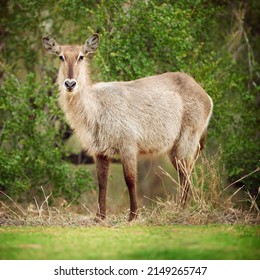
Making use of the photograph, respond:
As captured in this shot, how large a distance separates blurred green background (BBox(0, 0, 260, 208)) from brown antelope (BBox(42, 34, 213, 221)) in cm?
102

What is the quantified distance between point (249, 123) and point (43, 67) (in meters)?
4.34

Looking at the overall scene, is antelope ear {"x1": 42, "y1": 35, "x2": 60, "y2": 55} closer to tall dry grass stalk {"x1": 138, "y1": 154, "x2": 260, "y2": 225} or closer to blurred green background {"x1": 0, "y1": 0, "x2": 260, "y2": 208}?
blurred green background {"x1": 0, "y1": 0, "x2": 260, "y2": 208}

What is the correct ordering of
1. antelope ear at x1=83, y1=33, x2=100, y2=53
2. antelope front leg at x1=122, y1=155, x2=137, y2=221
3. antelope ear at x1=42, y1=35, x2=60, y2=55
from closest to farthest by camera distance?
antelope front leg at x1=122, y1=155, x2=137, y2=221
antelope ear at x1=42, y1=35, x2=60, y2=55
antelope ear at x1=83, y1=33, x2=100, y2=53

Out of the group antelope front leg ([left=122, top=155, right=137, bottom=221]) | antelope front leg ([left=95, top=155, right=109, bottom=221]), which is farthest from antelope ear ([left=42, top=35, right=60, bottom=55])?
antelope front leg ([left=122, top=155, right=137, bottom=221])

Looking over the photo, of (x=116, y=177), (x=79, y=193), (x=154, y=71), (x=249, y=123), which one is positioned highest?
(x=154, y=71)

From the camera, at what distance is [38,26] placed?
14.2 metres

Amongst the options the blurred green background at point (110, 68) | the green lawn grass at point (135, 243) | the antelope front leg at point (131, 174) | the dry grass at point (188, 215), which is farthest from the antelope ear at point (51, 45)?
the green lawn grass at point (135, 243)

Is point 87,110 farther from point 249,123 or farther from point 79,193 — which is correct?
point 249,123

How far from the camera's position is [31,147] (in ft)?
42.2

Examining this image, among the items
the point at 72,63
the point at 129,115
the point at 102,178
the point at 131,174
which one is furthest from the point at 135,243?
the point at 72,63

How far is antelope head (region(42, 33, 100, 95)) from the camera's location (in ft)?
30.5

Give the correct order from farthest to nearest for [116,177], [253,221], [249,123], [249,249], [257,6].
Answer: [116,177] → [257,6] → [249,123] → [253,221] → [249,249]

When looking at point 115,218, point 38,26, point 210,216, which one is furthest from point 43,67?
point 210,216

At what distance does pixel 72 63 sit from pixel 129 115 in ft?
3.68
